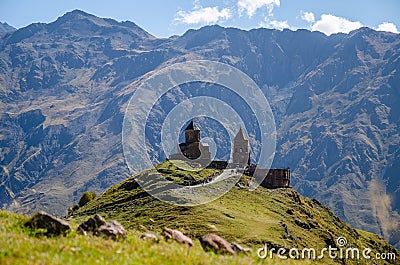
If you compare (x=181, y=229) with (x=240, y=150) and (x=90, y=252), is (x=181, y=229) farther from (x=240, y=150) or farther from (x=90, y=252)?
(x=240, y=150)

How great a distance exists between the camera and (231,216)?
6781 cm

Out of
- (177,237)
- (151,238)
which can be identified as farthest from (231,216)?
(151,238)

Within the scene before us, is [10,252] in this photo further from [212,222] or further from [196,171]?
[196,171]

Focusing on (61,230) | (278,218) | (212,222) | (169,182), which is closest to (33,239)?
(61,230)

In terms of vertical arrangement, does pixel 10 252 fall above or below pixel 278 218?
above

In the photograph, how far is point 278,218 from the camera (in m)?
76.2

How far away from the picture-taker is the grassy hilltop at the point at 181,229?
16562 mm

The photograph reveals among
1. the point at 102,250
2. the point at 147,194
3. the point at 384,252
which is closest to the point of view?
the point at 102,250

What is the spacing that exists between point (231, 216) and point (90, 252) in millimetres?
52201

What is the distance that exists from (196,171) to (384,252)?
1701 inches

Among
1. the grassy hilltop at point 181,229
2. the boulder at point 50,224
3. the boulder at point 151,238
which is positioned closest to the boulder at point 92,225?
the boulder at point 50,224

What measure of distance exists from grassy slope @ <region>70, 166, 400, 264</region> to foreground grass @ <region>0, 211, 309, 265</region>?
28407mm

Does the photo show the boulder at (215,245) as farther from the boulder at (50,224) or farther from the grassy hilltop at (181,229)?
the boulder at (50,224)

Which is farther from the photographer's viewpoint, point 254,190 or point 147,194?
point 254,190
